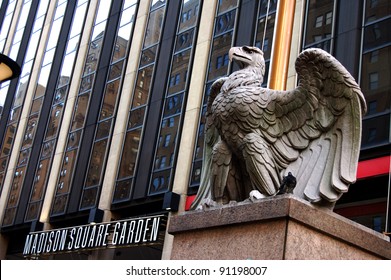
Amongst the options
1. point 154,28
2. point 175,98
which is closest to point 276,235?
point 175,98

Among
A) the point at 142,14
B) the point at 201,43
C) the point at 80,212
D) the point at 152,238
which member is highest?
the point at 142,14

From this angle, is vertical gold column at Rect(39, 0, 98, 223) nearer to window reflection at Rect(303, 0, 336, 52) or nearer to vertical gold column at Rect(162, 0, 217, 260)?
vertical gold column at Rect(162, 0, 217, 260)

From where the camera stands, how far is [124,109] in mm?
28781

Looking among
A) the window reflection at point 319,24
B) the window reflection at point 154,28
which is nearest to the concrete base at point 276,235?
the window reflection at point 319,24

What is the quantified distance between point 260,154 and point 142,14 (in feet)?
77.8

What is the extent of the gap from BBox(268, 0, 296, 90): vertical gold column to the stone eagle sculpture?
999mm

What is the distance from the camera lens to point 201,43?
26344mm

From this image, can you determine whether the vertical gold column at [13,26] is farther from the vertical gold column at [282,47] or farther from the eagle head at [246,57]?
the eagle head at [246,57]

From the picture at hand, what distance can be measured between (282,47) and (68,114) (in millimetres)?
23620

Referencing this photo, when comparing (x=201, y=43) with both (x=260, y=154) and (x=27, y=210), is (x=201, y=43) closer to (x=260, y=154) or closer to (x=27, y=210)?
(x=27, y=210)

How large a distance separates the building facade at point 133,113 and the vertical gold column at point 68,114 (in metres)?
0.06

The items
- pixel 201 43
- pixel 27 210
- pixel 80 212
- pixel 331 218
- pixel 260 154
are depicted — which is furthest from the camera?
pixel 27 210

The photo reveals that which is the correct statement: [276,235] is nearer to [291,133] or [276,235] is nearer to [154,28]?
[291,133]
